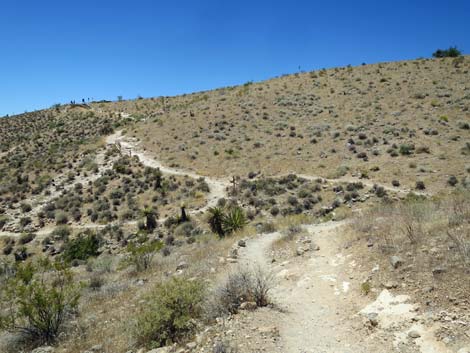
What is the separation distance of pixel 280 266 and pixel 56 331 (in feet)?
18.7

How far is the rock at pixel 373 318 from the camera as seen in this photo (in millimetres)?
5642

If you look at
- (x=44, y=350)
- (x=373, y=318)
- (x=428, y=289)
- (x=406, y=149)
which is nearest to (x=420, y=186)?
Answer: (x=406, y=149)

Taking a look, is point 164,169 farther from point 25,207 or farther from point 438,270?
point 438,270

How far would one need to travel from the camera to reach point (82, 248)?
20750mm

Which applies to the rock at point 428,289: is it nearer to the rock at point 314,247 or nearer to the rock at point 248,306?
the rock at point 248,306

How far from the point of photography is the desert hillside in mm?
6082

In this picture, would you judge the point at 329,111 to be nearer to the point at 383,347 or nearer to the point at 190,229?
the point at 190,229

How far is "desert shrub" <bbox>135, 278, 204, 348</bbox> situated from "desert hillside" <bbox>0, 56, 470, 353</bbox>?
0.04 m

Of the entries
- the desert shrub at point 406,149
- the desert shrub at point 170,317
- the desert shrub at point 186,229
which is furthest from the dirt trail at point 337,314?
the desert shrub at point 406,149

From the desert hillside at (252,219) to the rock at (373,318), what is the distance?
40mm

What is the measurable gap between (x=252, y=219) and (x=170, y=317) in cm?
1527

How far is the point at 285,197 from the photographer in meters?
23.6

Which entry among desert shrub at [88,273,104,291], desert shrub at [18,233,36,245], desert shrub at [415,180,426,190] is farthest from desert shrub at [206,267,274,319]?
desert shrub at [18,233,36,245]

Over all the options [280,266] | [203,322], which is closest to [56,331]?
[203,322]
